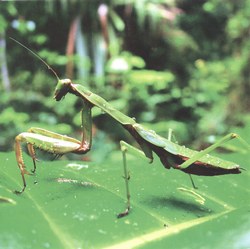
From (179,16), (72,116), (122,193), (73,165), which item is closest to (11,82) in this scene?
(72,116)

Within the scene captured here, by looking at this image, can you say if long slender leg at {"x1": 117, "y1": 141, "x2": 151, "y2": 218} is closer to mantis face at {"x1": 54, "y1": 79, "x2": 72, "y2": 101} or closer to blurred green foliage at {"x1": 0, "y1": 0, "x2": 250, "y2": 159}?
mantis face at {"x1": 54, "y1": 79, "x2": 72, "y2": 101}

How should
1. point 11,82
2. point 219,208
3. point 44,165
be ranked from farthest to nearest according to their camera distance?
point 11,82, point 44,165, point 219,208

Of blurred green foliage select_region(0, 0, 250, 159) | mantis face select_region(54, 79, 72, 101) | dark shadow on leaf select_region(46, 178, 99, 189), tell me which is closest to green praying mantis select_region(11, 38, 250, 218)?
mantis face select_region(54, 79, 72, 101)

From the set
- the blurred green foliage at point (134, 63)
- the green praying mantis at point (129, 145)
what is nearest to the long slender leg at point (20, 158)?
the green praying mantis at point (129, 145)

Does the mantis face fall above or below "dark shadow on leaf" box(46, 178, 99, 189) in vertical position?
above

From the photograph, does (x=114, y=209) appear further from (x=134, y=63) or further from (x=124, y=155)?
(x=134, y=63)

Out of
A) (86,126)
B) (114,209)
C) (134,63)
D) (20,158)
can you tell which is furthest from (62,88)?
(134,63)

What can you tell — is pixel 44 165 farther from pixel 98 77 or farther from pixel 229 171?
pixel 98 77
